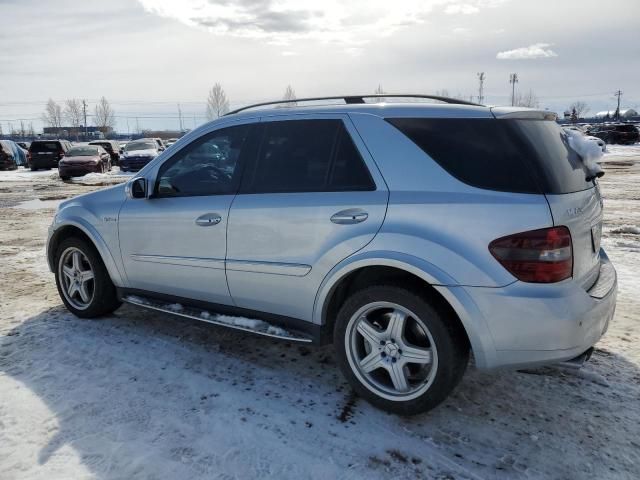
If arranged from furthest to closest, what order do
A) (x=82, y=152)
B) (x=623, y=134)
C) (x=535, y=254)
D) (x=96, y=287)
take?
(x=623, y=134)
(x=82, y=152)
(x=96, y=287)
(x=535, y=254)

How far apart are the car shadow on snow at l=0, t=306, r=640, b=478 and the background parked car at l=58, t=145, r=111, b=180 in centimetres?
1883

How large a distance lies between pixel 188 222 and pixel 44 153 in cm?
2634

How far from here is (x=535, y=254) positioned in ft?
A: 8.75

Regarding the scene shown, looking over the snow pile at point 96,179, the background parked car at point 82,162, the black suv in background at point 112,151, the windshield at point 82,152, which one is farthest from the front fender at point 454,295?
the black suv in background at point 112,151

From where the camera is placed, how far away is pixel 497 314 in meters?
2.73

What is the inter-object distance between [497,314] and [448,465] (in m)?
0.82

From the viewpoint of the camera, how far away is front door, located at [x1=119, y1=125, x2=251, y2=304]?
3.76 metres

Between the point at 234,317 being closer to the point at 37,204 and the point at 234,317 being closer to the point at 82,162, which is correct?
the point at 37,204

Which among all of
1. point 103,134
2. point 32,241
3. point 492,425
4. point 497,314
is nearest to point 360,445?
point 492,425

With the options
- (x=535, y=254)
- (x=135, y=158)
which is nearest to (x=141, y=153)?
(x=135, y=158)

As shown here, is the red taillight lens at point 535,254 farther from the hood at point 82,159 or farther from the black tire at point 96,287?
the hood at point 82,159

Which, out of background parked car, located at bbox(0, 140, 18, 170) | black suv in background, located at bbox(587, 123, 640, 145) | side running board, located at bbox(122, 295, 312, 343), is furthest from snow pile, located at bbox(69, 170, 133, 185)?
black suv in background, located at bbox(587, 123, 640, 145)

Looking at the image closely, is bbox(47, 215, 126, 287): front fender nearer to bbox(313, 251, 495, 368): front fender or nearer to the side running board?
the side running board

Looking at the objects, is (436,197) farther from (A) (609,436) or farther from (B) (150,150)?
(B) (150,150)
